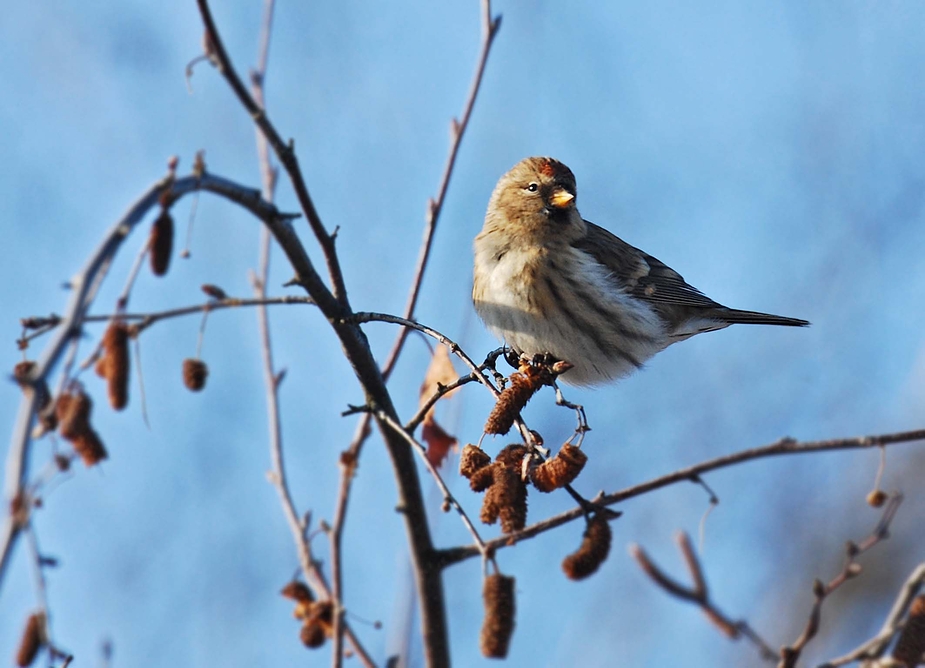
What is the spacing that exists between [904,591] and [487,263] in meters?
2.37

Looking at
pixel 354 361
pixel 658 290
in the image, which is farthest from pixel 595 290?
pixel 354 361

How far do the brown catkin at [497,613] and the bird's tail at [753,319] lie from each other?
8.92 ft

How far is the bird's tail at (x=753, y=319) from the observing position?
426cm

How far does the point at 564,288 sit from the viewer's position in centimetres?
363

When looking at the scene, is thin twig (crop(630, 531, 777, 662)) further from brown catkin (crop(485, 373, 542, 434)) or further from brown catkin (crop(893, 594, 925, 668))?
brown catkin (crop(485, 373, 542, 434))

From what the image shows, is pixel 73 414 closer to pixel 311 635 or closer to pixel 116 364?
pixel 116 364

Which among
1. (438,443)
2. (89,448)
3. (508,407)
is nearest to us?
(89,448)

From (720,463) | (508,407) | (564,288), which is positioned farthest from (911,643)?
(564,288)

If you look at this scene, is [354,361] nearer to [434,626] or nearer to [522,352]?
[434,626]

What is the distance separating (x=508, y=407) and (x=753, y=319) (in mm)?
2480

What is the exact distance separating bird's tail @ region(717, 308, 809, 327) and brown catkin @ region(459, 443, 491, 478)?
8.17ft

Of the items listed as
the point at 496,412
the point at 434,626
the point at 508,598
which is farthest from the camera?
the point at 434,626

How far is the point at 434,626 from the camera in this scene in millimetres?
2420

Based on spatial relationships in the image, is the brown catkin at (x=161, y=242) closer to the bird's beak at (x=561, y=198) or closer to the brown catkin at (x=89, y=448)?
the brown catkin at (x=89, y=448)
